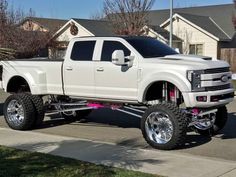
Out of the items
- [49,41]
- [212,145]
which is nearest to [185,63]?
[212,145]

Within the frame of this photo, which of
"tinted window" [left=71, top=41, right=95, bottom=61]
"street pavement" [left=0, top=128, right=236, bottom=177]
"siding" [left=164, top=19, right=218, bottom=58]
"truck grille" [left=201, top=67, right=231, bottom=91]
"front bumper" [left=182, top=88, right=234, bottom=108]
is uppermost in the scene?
"siding" [left=164, top=19, right=218, bottom=58]

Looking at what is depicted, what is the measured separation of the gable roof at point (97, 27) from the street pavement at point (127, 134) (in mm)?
27999

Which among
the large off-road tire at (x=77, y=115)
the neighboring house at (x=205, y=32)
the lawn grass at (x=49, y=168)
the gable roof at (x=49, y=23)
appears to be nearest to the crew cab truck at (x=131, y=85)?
the large off-road tire at (x=77, y=115)

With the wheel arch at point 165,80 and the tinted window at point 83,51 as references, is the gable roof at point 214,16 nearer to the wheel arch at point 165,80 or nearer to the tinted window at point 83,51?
the tinted window at point 83,51

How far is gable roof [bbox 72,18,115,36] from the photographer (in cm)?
4253

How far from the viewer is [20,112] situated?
1204cm

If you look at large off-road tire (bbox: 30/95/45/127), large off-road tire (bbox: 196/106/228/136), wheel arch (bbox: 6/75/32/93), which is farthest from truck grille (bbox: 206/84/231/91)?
wheel arch (bbox: 6/75/32/93)

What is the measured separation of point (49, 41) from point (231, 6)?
16804mm

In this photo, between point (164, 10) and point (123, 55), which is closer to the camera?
point (123, 55)

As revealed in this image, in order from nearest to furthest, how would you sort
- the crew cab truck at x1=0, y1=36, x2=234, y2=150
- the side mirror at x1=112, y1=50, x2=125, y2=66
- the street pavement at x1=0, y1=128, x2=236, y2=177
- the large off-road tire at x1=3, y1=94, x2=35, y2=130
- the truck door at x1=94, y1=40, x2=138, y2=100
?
the street pavement at x1=0, y1=128, x2=236, y2=177 → the crew cab truck at x1=0, y1=36, x2=234, y2=150 → the side mirror at x1=112, y1=50, x2=125, y2=66 → the truck door at x1=94, y1=40, x2=138, y2=100 → the large off-road tire at x1=3, y1=94, x2=35, y2=130

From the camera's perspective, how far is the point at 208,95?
952 centimetres

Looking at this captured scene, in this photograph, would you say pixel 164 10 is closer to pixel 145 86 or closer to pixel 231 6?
pixel 231 6

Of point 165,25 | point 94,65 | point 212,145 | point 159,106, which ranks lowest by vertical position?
point 212,145

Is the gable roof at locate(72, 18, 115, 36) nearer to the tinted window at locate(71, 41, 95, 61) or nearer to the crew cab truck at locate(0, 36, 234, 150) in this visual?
the crew cab truck at locate(0, 36, 234, 150)
